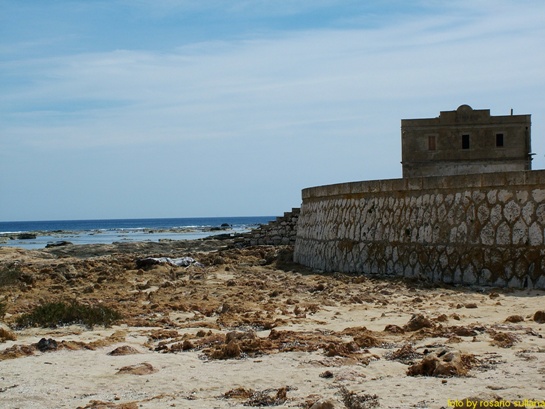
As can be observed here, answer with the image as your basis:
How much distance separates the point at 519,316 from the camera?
10.4 meters

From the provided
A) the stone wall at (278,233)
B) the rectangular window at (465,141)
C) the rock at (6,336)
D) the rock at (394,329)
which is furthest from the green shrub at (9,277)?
the rectangular window at (465,141)

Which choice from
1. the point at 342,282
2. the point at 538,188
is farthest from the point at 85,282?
the point at 538,188

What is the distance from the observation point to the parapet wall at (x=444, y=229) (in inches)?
547

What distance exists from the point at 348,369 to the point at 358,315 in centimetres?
408

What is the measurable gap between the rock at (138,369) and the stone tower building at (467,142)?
31458 millimetres

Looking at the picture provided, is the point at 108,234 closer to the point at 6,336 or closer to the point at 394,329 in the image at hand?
the point at 6,336

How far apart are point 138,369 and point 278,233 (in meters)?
21.0

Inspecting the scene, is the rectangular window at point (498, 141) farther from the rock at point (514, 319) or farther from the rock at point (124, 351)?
the rock at point (124, 351)

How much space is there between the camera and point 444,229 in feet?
50.5

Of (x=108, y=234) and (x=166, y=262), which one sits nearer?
(x=166, y=262)

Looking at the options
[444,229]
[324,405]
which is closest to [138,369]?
[324,405]

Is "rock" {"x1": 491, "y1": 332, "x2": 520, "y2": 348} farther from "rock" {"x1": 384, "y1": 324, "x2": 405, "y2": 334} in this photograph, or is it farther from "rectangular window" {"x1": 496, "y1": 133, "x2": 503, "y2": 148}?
"rectangular window" {"x1": 496, "y1": 133, "x2": 503, "y2": 148}

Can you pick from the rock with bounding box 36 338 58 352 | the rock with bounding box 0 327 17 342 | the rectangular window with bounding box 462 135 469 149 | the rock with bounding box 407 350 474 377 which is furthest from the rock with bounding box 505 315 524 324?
the rectangular window with bounding box 462 135 469 149

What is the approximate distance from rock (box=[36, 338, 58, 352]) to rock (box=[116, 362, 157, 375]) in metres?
1.44
